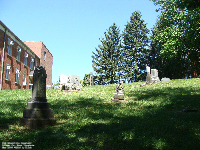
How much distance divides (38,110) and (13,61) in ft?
76.1

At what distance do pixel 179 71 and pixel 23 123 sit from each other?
1504 inches

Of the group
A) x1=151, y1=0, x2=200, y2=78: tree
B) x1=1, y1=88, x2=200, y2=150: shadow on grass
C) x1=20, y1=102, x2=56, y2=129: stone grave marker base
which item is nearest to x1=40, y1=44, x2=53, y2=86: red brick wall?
x1=151, y1=0, x2=200, y2=78: tree

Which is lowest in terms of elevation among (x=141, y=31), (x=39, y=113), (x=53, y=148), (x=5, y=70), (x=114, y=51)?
(x=53, y=148)

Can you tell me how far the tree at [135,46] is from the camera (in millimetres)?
46219

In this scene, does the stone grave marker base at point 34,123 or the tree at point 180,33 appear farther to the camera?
the tree at point 180,33

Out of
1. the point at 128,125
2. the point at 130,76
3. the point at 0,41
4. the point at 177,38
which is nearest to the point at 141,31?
the point at 130,76

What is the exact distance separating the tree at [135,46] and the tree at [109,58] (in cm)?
201

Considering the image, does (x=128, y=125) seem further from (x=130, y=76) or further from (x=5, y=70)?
(x=130, y=76)

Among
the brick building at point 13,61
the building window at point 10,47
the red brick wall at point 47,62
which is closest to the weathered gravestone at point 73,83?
the brick building at point 13,61

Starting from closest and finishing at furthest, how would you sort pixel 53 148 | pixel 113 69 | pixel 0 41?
pixel 53 148
pixel 0 41
pixel 113 69

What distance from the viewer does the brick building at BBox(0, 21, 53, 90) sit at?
78.6 ft

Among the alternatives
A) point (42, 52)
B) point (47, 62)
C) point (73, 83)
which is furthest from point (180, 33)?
point (47, 62)

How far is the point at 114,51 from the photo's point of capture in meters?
47.5

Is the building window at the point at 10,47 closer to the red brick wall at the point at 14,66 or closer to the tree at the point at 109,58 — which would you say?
the red brick wall at the point at 14,66
